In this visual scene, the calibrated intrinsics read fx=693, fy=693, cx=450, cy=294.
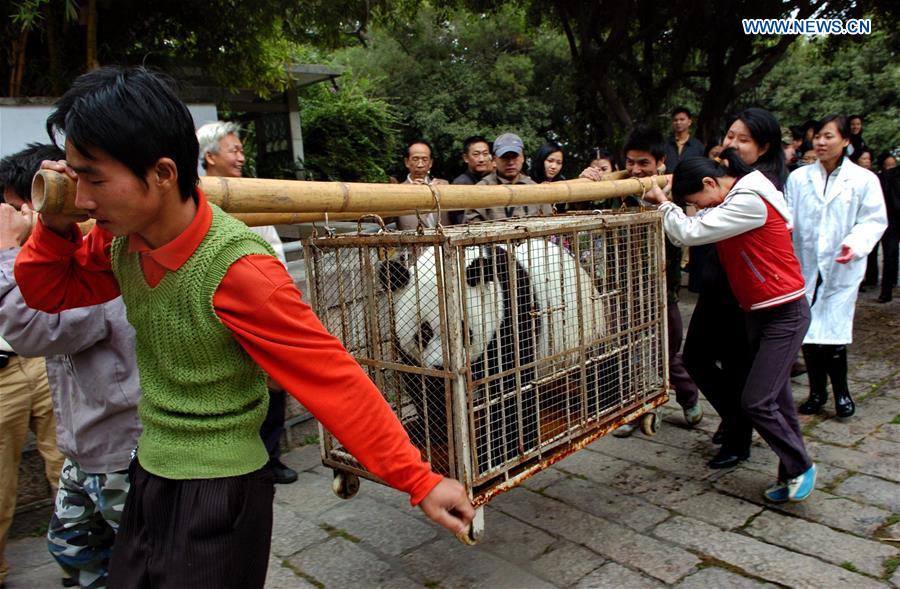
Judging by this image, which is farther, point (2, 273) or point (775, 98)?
point (775, 98)

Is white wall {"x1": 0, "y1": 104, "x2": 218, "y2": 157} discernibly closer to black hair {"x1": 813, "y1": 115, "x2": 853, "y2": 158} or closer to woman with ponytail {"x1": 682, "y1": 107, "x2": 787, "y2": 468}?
woman with ponytail {"x1": 682, "y1": 107, "x2": 787, "y2": 468}

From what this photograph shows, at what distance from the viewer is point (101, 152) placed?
1.35 m

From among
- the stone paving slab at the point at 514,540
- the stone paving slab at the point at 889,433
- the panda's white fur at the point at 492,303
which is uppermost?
the panda's white fur at the point at 492,303

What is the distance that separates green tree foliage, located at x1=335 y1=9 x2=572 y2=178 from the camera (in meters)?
18.5

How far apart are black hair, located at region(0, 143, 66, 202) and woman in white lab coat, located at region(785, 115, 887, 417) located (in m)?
4.23

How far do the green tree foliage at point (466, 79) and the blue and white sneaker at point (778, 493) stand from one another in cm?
1557

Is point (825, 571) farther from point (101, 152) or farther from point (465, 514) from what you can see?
point (101, 152)

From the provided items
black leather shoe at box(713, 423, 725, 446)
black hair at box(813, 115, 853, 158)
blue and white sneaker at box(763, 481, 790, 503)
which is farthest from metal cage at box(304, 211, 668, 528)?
black hair at box(813, 115, 853, 158)

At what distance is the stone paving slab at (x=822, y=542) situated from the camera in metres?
2.79

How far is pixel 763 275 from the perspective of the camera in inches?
127

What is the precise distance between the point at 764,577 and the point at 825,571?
250mm

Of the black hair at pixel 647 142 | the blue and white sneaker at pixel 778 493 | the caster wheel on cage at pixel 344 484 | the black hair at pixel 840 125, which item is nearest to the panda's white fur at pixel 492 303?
the caster wheel on cage at pixel 344 484

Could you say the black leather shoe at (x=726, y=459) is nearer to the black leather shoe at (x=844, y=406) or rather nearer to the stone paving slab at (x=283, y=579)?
the black leather shoe at (x=844, y=406)

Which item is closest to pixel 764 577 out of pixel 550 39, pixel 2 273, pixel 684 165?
pixel 684 165
